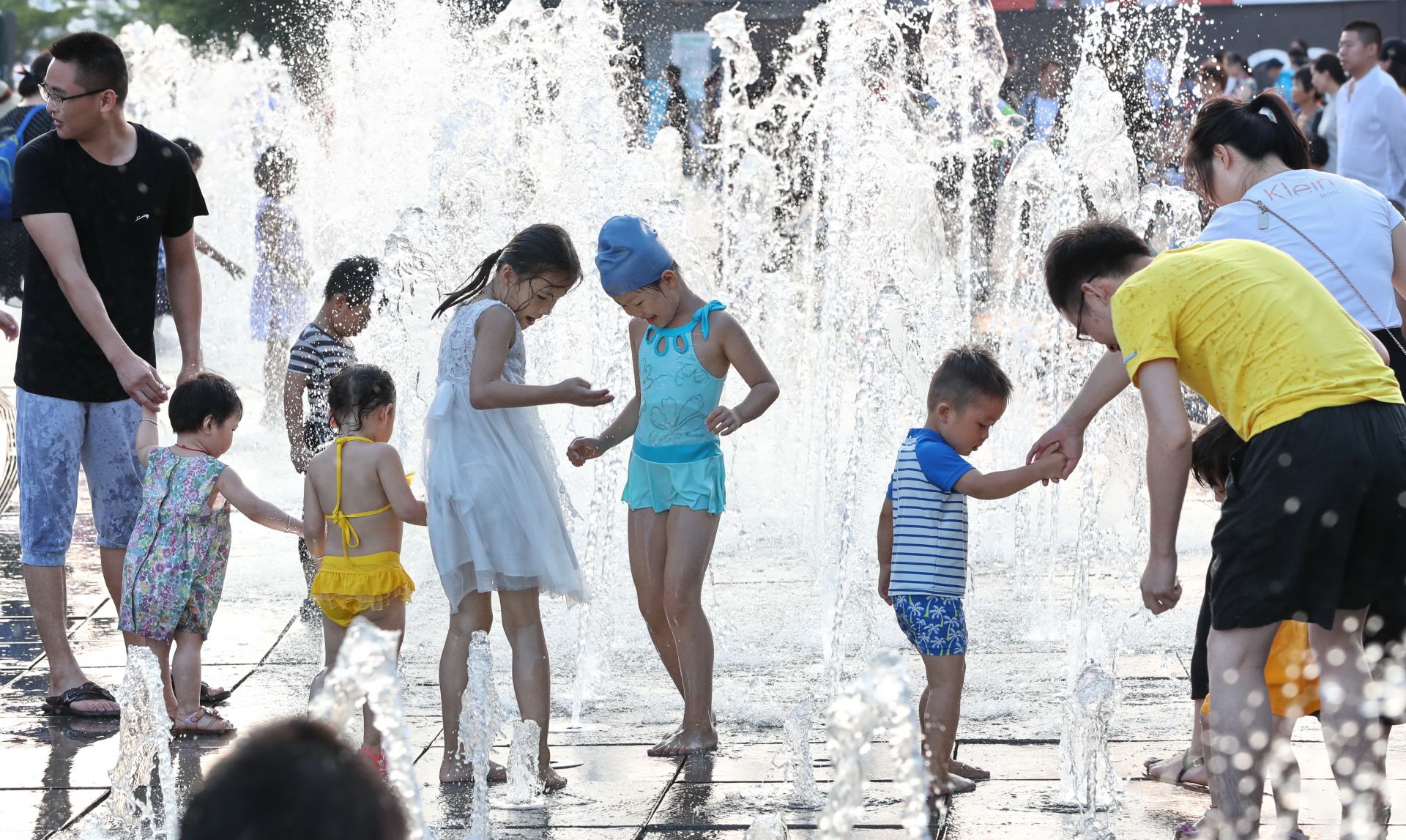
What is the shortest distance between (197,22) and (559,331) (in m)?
28.8

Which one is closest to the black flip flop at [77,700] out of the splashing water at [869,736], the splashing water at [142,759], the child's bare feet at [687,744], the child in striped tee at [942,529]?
the splashing water at [142,759]

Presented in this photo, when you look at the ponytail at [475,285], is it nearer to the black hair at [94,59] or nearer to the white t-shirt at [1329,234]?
the black hair at [94,59]

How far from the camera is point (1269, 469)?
117 inches

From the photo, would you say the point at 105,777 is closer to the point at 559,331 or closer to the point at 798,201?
the point at 559,331

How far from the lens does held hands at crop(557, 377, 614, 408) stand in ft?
12.9

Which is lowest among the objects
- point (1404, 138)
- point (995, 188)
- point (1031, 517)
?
point (1031, 517)

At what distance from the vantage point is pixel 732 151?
597 inches

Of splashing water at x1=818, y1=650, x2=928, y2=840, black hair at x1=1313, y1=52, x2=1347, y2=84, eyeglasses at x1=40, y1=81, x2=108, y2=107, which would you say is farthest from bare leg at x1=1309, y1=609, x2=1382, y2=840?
black hair at x1=1313, y1=52, x2=1347, y2=84

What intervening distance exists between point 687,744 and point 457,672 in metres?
0.62

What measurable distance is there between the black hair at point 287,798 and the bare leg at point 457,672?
2.70 metres

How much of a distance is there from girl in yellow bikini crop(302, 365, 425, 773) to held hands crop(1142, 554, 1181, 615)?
6.26 feet

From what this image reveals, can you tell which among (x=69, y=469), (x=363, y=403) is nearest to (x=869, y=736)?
(x=363, y=403)

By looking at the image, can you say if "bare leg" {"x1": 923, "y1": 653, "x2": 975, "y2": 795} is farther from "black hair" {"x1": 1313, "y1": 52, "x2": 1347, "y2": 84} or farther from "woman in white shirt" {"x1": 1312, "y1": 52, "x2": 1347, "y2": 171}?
"black hair" {"x1": 1313, "y1": 52, "x2": 1347, "y2": 84}

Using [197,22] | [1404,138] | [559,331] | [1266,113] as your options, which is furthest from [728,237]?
[197,22]
